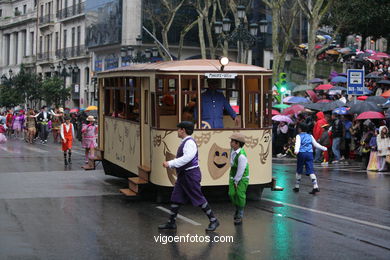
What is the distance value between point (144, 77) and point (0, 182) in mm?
4967

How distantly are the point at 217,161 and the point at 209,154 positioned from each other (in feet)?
0.66

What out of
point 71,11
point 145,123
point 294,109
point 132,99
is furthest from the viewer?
point 71,11

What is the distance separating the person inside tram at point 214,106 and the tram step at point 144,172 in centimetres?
139

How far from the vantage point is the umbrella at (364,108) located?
23256 millimetres

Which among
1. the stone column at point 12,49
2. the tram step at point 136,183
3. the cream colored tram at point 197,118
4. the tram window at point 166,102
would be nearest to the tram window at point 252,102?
the cream colored tram at point 197,118

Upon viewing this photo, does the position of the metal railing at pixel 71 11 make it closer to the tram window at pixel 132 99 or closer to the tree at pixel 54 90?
the tree at pixel 54 90

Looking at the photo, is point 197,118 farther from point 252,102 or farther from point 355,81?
point 355,81

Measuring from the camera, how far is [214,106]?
542 inches

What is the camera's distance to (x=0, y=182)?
17219 mm

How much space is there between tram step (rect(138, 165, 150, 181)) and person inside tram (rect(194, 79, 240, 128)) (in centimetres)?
139

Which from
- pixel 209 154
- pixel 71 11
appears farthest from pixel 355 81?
pixel 71 11

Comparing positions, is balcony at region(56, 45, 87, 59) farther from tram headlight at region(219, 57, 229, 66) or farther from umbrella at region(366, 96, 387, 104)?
tram headlight at region(219, 57, 229, 66)

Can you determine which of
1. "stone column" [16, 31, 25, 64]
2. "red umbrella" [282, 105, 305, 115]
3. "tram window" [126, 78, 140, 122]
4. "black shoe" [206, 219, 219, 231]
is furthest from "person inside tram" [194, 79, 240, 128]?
"stone column" [16, 31, 25, 64]

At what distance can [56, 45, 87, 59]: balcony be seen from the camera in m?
66.5
